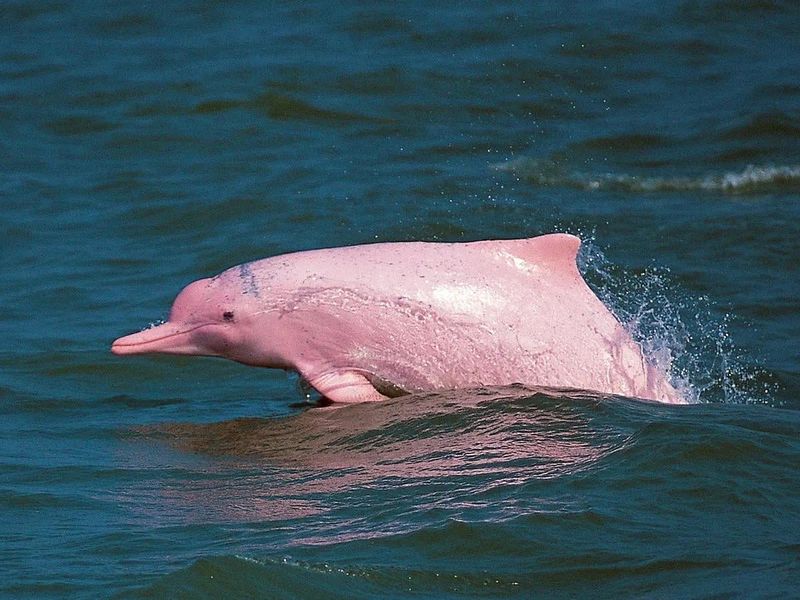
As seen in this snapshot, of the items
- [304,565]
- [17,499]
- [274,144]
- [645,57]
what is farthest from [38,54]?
[304,565]

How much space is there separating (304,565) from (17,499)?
8.53 ft

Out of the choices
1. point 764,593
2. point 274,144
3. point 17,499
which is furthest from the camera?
point 274,144

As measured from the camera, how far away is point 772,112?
24375mm

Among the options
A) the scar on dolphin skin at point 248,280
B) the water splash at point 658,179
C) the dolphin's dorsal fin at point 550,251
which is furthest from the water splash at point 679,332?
the water splash at point 658,179

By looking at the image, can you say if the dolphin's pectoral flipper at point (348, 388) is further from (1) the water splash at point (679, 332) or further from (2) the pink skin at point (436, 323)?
(1) the water splash at point (679, 332)

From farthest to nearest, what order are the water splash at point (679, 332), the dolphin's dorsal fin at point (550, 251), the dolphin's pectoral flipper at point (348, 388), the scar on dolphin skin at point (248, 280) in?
the water splash at point (679, 332)
the scar on dolphin skin at point (248, 280)
the dolphin's dorsal fin at point (550, 251)
the dolphin's pectoral flipper at point (348, 388)

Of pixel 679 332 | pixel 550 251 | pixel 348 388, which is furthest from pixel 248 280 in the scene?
pixel 679 332

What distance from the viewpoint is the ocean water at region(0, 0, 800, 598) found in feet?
26.6

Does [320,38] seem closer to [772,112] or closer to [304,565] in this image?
[772,112]

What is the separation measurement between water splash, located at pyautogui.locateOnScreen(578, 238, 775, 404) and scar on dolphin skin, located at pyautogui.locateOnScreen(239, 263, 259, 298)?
3092mm

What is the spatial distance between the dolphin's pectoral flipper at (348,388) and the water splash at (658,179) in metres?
10.6

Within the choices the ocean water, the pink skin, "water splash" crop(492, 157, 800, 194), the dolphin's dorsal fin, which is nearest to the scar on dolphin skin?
the pink skin

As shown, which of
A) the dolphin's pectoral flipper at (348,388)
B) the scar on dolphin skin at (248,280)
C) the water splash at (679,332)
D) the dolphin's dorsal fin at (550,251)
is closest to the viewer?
the dolphin's pectoral flipper at (348,388)

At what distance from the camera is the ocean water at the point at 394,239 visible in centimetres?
812
